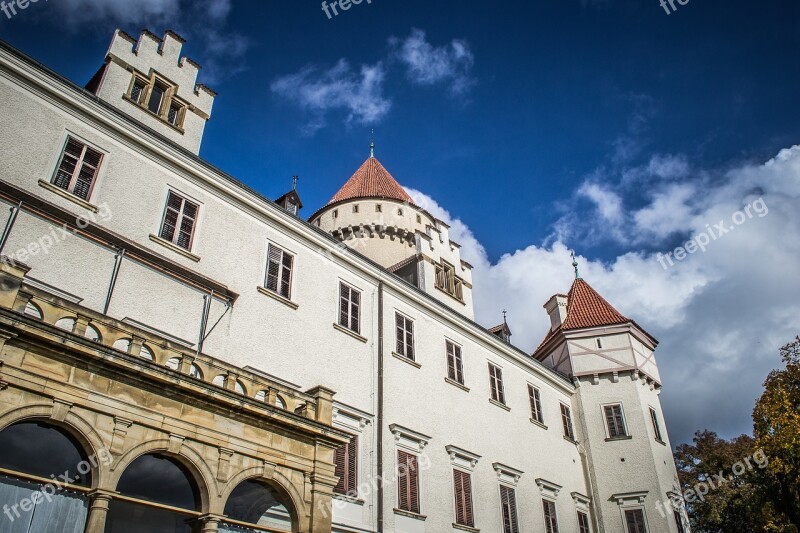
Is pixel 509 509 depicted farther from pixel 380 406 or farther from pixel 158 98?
A: pixel 158 98

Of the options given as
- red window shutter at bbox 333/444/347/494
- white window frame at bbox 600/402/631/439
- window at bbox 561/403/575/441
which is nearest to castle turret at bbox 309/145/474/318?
window at bbox 561/403/575/441

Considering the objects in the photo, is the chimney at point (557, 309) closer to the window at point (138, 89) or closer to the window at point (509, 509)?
the window at point (509, 509)

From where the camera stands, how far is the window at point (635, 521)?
26.0m

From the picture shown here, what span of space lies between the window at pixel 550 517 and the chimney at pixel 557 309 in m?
11.4

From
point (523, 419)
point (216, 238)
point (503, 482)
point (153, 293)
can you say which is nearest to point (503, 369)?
point (523, 419)

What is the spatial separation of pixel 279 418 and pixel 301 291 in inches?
267

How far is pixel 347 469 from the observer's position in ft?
57.0

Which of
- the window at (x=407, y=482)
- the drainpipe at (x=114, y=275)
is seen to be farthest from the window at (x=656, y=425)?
the drainpipe at (x=114, y=275)

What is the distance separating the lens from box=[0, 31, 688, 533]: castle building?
10367 mm

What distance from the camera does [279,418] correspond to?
1259 centimetres

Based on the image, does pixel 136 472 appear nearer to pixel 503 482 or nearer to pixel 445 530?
pixel 445 530

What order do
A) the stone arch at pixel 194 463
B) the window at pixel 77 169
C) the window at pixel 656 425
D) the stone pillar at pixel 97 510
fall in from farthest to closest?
the window at pixel 656 425 → the window at pixel 77 169 → the stone arch at pixel 194 463 → the stone pillar at pixel 97 510

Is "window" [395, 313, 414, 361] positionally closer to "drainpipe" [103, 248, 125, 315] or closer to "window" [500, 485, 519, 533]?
"window" [500, 485, 519, 533]

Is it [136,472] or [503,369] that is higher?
[503,369]
